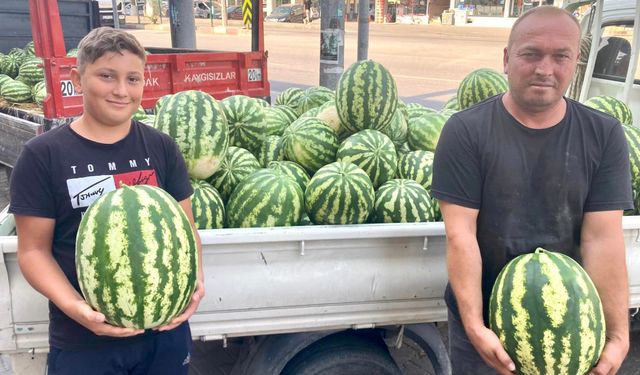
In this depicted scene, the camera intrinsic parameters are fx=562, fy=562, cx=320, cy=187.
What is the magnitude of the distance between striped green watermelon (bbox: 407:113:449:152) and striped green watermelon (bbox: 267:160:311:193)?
2.82ft

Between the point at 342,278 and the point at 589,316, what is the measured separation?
3.03 ft

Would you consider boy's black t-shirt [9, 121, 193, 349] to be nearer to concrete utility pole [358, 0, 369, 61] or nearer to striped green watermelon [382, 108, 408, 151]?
striped green watermelon [382, 108, 408, 151]

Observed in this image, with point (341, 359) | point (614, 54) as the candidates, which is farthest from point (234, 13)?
point (341, 359)

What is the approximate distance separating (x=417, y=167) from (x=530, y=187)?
3.79ft

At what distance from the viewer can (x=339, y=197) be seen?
270cm

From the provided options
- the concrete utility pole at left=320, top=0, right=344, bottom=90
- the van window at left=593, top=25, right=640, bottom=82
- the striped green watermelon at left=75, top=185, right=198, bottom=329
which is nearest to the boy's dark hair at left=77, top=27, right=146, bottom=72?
the striped green watermelon at left=75, top=185, right=198, bottom=329

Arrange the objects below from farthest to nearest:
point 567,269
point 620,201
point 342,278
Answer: point 342,278 < point 620,201 < point 567,269

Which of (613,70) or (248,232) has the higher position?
(613,70)

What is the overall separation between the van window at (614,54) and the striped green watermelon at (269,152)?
3.18m

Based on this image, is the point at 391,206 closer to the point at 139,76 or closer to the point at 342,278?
the point at 342,278

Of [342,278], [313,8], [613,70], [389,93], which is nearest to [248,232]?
[342,278]

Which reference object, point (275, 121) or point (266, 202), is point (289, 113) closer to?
point (275, 121)

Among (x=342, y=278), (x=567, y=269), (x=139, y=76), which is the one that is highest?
(x=139, y=76)

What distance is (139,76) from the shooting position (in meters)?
2.03
